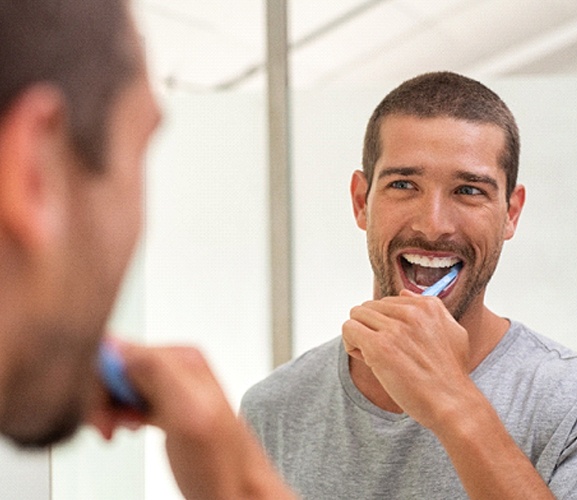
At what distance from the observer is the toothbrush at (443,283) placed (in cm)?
102

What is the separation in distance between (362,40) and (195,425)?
59.2 inches

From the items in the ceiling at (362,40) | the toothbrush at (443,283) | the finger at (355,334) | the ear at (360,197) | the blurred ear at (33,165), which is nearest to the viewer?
the blurred ear at (33,165)

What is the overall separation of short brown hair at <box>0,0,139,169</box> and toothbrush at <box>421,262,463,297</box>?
76cm

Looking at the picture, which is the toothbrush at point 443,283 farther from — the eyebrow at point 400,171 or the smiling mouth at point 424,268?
the eyebrow at point 400,171

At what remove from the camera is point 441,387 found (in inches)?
33.8

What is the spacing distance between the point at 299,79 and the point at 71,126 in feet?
5.13

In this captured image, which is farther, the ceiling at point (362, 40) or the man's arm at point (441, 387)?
the ceiling at point (362, 40)

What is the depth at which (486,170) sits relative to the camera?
3.37 feet

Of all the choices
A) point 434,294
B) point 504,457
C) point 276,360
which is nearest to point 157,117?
point 504,457

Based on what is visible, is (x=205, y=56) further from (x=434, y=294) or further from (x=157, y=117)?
(x=157, y=117)

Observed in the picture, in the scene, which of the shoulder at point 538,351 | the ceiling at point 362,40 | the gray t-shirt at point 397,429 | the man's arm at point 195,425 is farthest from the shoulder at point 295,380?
the ceiling at point 362,40

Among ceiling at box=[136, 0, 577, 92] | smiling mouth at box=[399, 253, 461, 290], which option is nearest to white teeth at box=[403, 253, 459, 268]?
smiling mouth at box=[399, 253, 461, 290]

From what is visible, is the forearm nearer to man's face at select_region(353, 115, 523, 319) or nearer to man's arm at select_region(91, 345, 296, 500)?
man's face at select_region(353, 115, 523, 319)

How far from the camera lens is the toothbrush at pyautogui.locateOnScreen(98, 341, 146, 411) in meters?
0.41
